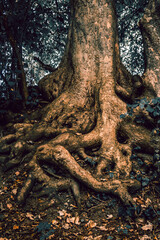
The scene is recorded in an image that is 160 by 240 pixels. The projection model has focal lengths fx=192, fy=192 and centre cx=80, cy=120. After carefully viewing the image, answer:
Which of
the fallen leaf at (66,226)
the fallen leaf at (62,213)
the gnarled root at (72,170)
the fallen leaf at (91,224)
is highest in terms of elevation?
the gnarled root at (72,170)

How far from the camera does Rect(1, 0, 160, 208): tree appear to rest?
291 cm

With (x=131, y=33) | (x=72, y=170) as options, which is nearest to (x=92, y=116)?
(x=72, y=170)

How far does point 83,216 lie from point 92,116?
1.99m

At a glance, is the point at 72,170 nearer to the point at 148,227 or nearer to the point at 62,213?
the point at 62,213

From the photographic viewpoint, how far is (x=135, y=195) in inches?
108

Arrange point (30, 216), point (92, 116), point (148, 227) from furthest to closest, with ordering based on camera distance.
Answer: point (92, 116), point (30, 216), point (148, 227)

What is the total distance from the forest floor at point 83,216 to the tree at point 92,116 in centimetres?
14

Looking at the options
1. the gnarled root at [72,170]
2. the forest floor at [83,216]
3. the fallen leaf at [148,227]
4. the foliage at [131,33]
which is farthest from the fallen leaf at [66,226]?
the foliage at [131,33]

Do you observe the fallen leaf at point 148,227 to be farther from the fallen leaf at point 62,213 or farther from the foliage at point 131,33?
the foliage at point 131,33

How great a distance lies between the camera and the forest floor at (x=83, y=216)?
2.21m

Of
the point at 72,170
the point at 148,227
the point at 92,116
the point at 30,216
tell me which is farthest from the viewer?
the point at 92,116

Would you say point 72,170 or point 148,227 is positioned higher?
point 72,170

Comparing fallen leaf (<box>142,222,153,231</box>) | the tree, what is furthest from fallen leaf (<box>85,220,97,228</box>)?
fallen leaf (<box>142,222,153,231</box>)

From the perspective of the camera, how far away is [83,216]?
97.4 inches
